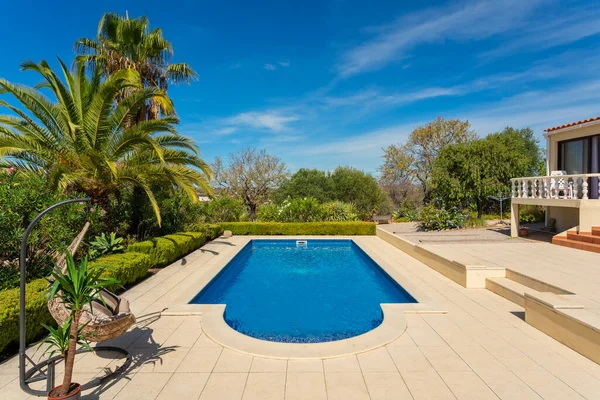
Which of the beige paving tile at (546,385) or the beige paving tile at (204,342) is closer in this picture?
the beige paving tile at (546,385)

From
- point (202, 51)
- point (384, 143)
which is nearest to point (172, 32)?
point (202, 51)

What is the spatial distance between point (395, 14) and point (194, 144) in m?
11.2

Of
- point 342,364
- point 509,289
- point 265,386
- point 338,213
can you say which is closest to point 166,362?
point 265,386

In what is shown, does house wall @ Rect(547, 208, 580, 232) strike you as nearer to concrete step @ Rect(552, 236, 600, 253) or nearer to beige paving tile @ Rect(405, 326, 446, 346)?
concrete step @ Rect(552, 236, 600, 253)

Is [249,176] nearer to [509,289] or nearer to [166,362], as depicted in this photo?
[509,289]

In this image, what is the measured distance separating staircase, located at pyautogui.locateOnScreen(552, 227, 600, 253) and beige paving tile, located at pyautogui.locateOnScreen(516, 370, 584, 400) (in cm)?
791

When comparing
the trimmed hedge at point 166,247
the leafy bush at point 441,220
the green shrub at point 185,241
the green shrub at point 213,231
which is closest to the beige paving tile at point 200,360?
the trimmed hedge at point 166,247

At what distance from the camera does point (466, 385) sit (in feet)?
11.4

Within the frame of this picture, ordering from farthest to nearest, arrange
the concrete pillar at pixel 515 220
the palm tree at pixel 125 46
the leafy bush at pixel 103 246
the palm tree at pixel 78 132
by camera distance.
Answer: the concrete pillar at pixel 515 220
the palm tree at pixel 125 46
the leafy bush at pixel 103 246
the palm tree at pixel 78 132

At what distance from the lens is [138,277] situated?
A: 8000 mm

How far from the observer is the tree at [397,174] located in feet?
97.2

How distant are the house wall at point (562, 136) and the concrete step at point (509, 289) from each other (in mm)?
8551

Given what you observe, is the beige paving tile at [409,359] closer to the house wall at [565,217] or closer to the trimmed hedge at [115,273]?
the trimmed hedge at [115,273]

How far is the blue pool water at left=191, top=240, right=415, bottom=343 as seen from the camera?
233 inches
